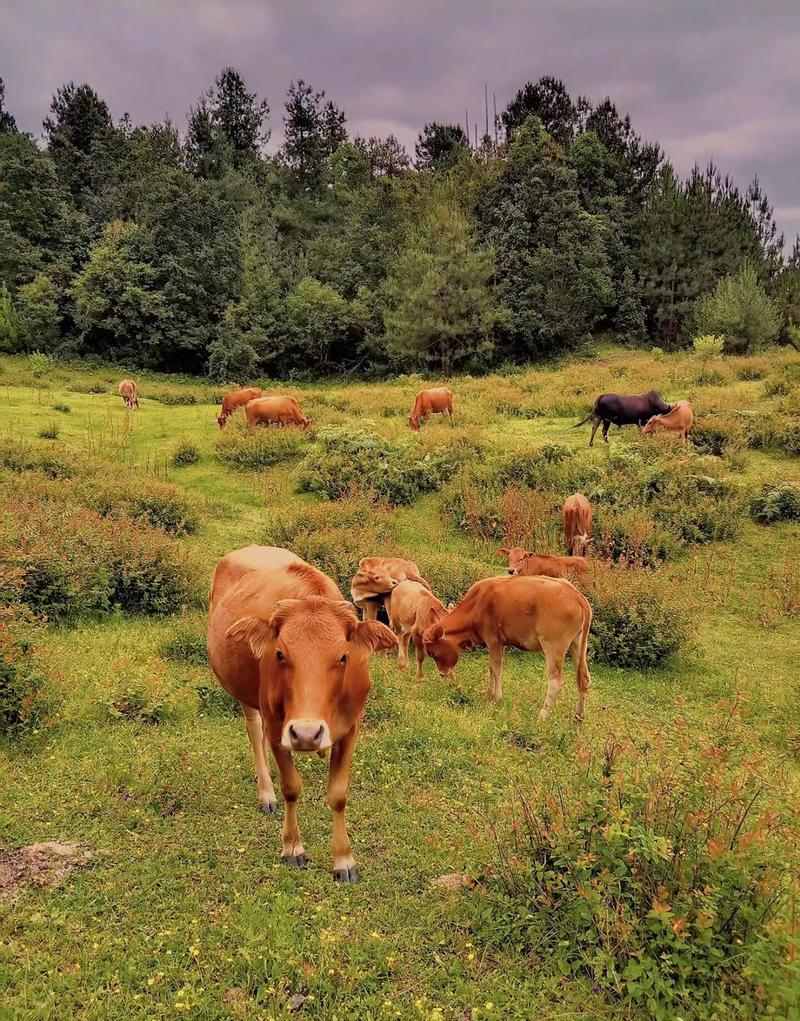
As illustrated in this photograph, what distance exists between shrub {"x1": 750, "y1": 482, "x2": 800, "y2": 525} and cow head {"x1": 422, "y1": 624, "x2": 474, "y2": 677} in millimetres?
9115

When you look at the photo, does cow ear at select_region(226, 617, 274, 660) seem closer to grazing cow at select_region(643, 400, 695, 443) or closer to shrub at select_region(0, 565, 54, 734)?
shrub at select_region(0, 565, 54, 734)

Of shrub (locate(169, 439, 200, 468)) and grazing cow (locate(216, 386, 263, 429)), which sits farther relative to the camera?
grazing cow (locate(216, 386, 263, 429))

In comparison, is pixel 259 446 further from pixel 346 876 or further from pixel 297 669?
pixel 297 669

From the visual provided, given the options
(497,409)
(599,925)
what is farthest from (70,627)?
(497,409)

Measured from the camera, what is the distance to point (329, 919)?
401cm

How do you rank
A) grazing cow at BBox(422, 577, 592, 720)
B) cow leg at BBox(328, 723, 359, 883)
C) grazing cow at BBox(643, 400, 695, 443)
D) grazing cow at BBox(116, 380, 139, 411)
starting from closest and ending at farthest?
cow leg at BBox(328, 723, 359, 883)
grazing cow at BBox(422, 577, 592, 720)
grazing cow at BBox(643, 400, 695, 443)
grazing cow at BBox(116, 380, 139, 411)

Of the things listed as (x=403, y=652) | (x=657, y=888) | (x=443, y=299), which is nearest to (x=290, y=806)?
(x=657, y=888)

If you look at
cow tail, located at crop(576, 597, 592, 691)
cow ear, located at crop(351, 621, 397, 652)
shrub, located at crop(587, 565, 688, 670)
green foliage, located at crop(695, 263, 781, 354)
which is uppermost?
green foliage, located at crop(695, 263, 781, 354)

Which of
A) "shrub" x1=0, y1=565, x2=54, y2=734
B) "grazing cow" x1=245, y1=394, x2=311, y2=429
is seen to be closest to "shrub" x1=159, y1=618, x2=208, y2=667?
"shrub" x1=0, y1=565, x2=54, y2=734

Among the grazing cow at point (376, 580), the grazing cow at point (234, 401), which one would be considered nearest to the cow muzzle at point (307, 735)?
the grazing cow at point (376, 580)

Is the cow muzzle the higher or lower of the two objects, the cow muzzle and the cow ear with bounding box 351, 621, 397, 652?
the lower

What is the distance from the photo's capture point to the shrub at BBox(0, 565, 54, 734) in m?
5.90

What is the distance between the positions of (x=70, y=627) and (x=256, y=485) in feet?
26.3

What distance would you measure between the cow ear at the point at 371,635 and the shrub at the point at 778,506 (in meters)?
12.4
